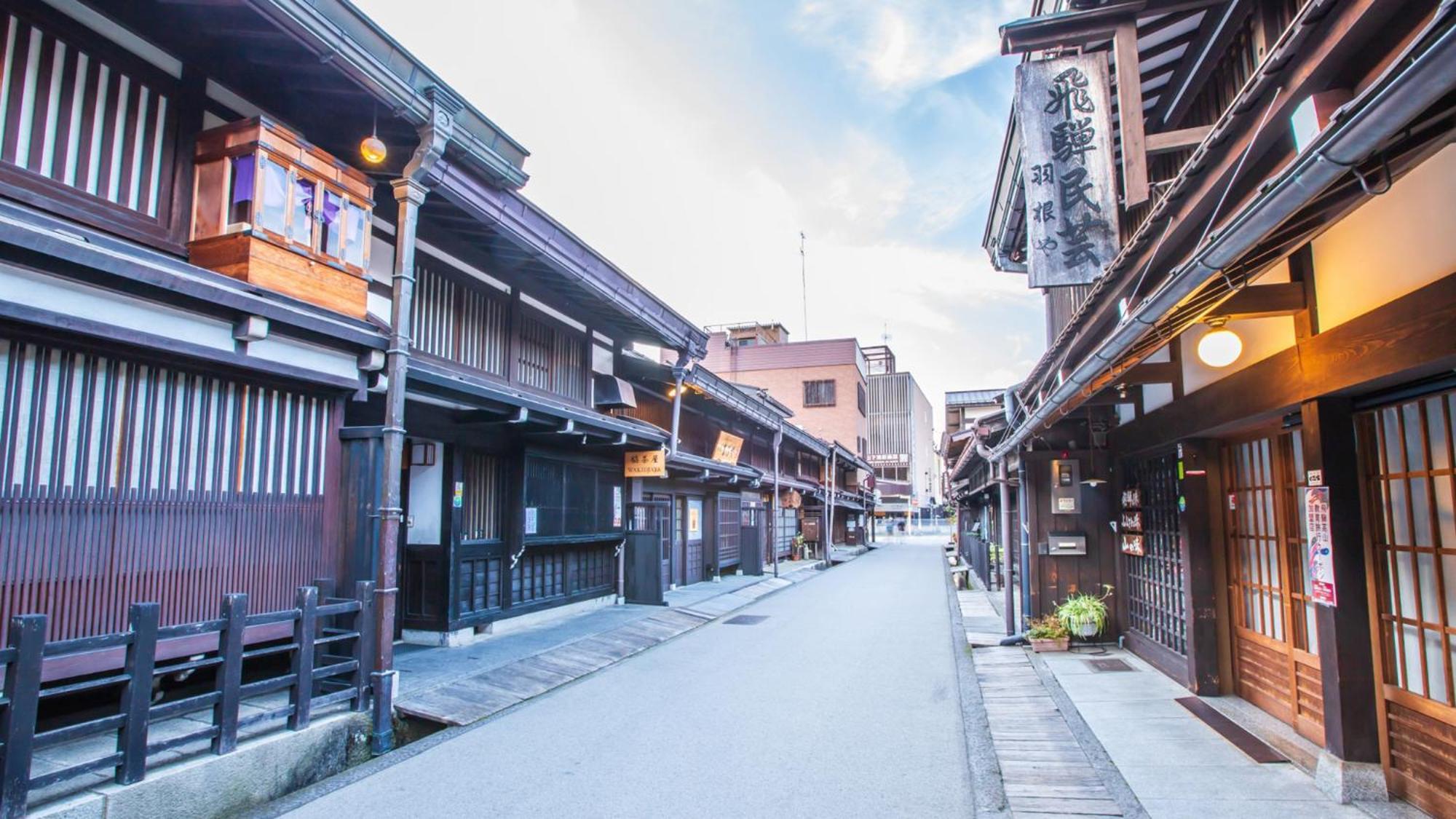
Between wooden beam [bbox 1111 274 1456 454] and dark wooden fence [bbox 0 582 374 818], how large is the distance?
23.7 feet

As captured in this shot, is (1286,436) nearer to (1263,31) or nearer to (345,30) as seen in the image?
(1263,31)

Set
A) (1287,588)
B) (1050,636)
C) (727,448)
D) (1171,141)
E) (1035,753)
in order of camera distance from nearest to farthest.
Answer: (1171,141), (1035,753), (1287,588), (1050,636), (727,448)

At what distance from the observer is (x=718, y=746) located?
21.0 feet

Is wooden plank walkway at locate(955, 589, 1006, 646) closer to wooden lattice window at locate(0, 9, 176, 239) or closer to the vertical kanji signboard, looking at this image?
the vertical kanji signboard

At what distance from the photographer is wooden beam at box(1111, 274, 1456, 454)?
372 centimetres

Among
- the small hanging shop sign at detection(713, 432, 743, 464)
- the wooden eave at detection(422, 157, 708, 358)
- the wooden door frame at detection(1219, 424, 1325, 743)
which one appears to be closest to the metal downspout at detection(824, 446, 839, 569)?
the small hanging shop sign at detection(713, 432, 743, 464)

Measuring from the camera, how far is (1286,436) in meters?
6.40

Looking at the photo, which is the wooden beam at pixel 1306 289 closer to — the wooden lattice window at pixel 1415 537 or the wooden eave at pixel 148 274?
the wooden lattice window at pixel 1415 537

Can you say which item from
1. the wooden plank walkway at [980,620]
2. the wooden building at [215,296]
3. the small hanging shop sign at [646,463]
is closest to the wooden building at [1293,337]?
the wooden plank walkway at [980,620]

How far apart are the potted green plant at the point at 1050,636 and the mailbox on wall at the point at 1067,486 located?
1.57 m

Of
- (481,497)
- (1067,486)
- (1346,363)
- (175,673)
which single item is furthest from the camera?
(1067,486)

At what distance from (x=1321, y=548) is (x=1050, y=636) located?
225 inches

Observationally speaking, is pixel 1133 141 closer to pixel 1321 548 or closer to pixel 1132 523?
pixel 1321 548

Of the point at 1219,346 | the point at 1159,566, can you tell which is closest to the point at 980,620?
the point at 1159,566
